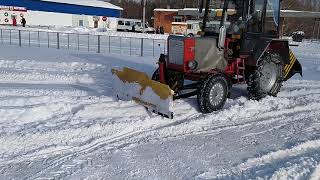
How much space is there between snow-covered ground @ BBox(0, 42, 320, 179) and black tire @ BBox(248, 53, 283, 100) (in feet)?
0.96

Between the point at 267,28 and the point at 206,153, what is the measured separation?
4.82 m

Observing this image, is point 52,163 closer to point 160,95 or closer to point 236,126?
point 160,95

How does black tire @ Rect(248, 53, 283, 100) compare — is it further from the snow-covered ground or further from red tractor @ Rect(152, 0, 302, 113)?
the snow-covered ground

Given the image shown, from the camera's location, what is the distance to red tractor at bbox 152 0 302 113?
9039 mm

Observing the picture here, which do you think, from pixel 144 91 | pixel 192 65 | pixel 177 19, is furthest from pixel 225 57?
pixel 177 19

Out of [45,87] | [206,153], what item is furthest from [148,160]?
[45,87]

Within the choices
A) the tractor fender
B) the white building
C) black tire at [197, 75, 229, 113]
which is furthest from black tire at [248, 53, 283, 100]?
the white building

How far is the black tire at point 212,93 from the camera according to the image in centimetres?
868

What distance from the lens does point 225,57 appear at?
31.8 ft

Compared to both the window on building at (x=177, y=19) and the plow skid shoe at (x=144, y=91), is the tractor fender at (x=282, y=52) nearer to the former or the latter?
the plow skid shoe at (x=144, y=91)

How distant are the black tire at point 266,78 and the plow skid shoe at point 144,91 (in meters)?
2.80

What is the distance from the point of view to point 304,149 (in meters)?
6.78

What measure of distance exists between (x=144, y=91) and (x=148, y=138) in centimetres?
182

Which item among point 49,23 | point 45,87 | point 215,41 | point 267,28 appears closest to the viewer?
point 215,41
